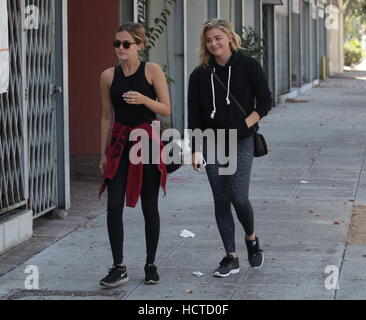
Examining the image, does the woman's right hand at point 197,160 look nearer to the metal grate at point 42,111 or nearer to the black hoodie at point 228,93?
the black hoodie at point 228,93

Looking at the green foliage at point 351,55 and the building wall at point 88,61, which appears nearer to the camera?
the building wall at point 88,61

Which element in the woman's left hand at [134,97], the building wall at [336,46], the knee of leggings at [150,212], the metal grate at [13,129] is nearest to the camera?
the woman's left hand at [134,97]

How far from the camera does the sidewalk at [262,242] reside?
6.94m

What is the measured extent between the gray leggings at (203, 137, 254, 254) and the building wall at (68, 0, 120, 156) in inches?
232

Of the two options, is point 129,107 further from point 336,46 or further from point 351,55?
point 351,55

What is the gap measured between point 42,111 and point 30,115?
14.2 inches

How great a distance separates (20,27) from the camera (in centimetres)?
878

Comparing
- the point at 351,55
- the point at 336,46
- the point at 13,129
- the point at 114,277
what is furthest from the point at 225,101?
the point at 351,55

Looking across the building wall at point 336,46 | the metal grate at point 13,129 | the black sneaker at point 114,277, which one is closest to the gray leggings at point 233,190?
the black sneaker at point 114,277

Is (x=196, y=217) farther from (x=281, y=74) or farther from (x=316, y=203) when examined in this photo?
(x=281, y=74)

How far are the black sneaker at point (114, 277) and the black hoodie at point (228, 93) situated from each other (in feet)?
3.33

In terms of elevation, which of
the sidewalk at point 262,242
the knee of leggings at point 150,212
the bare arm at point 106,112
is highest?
the bare arm at point 106,112
